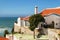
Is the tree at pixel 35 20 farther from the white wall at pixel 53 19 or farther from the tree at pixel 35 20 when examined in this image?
the white wall at pixel 53 19

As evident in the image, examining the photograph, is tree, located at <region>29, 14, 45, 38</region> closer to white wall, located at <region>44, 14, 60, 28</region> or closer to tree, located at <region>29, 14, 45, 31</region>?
tree, located at <region>29, 14, 45, 31</region>

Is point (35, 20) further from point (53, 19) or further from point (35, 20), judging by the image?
point (53, 19)

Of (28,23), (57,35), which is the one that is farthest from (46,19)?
(57,35)

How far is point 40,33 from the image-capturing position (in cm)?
2992

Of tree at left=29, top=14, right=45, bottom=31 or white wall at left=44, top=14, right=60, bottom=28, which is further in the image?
tree at left=29, top=14, right=45, bottom=31

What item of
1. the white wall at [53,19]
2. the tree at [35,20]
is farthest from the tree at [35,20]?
the white wall at [53,19]

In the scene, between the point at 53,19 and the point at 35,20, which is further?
the point at 35,20

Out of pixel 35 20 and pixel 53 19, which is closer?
pixel 53 19

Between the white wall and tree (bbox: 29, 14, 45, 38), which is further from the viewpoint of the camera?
tree (bbox: 29, 14, 45, 38)

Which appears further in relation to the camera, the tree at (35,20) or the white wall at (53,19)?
the tree at (35,20)

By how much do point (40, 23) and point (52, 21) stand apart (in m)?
1.80

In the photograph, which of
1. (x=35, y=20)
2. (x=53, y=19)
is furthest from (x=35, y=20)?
(x=53, y=19)

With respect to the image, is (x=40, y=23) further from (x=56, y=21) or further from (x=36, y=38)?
(x=36, y=38)

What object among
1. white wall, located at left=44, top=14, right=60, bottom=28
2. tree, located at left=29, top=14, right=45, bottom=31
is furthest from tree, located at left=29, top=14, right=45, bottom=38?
white wall, located at left=44, top=14, right=60, bottom=28
